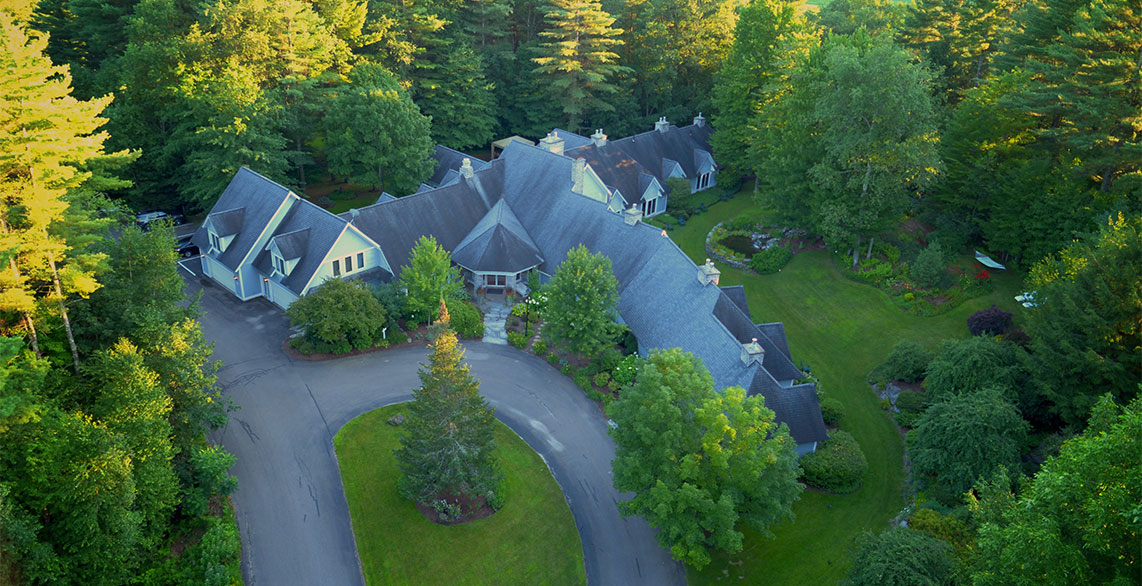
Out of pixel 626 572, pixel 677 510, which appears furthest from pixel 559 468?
pixel 677 510

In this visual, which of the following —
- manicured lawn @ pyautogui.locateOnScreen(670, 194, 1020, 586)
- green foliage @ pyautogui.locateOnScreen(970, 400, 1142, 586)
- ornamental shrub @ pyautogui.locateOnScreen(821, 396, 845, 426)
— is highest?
green foliage @ pyautogui.locateOnScreen(970, 400, 1142, 586)

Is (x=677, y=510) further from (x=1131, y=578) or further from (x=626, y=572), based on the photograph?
(x=1131, y=578)

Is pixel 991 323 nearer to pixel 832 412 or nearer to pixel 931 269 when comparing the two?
pixel 931 269

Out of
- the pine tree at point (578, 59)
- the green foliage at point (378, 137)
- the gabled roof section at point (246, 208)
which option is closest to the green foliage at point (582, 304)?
the gabled roof section at point (246, 208)

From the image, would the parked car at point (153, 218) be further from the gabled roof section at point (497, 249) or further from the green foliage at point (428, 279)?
the green foliage at point (428, 279)

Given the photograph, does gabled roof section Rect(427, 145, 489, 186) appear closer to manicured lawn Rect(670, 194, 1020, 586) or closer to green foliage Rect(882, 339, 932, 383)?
manicured lawn Rect(670, 194, 1020, 586)

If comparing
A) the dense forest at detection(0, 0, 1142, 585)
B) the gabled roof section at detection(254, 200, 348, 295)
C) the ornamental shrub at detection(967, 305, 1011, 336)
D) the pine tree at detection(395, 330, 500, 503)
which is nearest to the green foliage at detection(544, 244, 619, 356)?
the pine tree at detection(395, 330, 500, 503)
